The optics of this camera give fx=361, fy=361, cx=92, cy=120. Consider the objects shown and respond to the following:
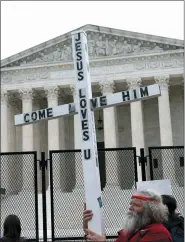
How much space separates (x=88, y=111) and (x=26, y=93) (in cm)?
3259

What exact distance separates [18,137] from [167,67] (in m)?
17.4

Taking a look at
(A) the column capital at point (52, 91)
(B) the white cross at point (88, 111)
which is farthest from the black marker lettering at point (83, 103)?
(A) the column capital at point (52, 91)

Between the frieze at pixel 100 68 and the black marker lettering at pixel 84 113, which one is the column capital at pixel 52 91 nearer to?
the frieze at pixel 100 68

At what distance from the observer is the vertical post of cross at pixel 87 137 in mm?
4262

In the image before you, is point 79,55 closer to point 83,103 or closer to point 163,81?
point 83,103

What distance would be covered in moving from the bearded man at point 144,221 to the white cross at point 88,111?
0.35 metres

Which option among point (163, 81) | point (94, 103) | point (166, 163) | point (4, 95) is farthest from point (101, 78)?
point (94, 103)

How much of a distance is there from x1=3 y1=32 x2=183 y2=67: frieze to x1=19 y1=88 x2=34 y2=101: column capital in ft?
8.98

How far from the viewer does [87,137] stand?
4.68m

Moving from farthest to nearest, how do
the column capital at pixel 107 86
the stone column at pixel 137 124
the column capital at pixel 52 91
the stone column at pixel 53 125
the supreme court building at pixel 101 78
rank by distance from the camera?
the column capital at pixel 52 91 → the column capital at pixel 107 86 → the stone column at pixel 53 125 → the supreme court building at pixel 101 78 → the stone column at pixel 137 124

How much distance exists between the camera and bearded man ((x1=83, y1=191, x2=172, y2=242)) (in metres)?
3.69

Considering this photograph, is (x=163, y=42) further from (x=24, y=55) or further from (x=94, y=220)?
(x=94, y=220)

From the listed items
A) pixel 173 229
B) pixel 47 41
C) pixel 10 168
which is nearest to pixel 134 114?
pixel 47 41

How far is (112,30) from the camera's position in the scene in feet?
118
